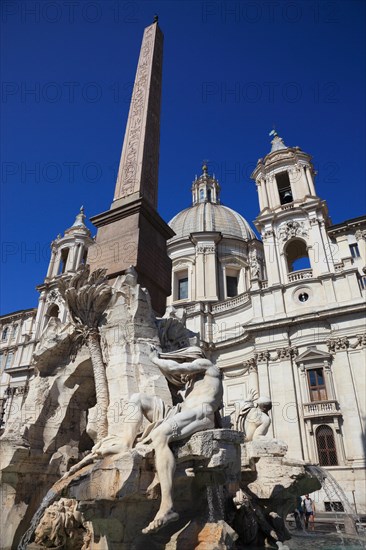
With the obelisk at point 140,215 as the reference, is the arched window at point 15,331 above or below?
above

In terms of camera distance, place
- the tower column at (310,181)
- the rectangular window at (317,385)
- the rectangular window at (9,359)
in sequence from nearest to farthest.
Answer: the rectangular window at (317,385)
the tower column at (310,181)
the rectangular window at (9,359)

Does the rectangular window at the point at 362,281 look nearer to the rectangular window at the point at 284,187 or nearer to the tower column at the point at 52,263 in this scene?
the rectangular window at the point at 284,187

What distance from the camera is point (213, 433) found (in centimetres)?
440

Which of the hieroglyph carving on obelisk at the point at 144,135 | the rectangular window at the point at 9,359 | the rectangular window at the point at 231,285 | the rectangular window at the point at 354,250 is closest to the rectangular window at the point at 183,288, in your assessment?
the rectangular window at the point at 231,285

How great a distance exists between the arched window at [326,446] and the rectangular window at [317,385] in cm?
156

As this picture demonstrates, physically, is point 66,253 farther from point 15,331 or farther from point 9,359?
point 9,359

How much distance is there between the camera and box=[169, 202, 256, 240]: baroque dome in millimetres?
36344

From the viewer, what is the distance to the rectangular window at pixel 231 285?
3330 centimetres

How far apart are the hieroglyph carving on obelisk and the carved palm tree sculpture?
2405 mm

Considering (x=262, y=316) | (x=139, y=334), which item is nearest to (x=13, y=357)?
(x=262, y=316)

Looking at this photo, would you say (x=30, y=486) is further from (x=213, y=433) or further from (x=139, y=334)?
(x=213, y=433)

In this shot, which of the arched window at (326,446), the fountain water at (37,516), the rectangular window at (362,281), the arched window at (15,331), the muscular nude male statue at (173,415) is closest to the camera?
the muscular nude male statue at (173,415)

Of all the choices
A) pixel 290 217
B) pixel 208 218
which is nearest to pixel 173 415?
pixel 290 217

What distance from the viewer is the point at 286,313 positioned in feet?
76.8
